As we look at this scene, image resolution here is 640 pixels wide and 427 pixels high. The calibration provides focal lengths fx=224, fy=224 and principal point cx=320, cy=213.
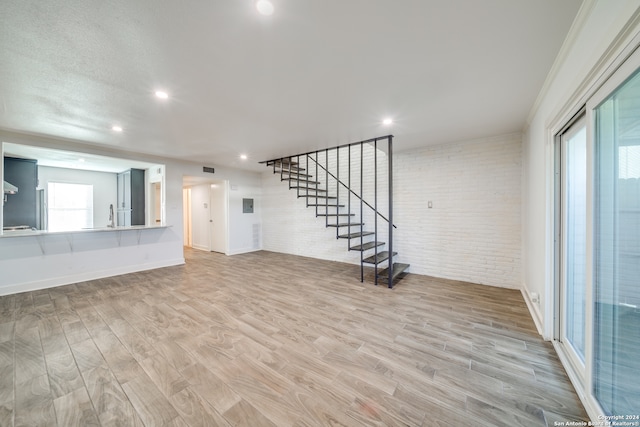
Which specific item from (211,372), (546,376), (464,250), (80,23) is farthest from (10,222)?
(464,250)

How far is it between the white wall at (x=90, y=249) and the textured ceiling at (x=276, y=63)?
1.84 meters

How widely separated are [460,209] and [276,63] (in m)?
3.96

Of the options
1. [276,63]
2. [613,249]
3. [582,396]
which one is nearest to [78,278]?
[276,63]

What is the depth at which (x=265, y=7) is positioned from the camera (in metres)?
1.39

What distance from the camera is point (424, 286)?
154 inches

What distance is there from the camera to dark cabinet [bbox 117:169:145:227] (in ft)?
20.8

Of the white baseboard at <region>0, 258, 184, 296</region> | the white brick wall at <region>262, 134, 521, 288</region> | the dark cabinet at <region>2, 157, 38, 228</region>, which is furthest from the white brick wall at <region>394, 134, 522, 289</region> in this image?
the dark cabinet at <region>2, 157, 38, 228</region>

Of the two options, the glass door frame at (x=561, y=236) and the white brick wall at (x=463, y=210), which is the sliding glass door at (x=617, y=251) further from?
the white brick wall at (x=463, y=210)

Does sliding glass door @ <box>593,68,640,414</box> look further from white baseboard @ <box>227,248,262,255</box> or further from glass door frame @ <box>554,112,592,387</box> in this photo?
white baseboard @ <box>227,248,262,255</box>

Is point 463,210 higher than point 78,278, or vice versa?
point 463,210

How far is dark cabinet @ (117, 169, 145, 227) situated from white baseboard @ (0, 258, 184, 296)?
1.95 meters

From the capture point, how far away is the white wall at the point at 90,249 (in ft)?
12.3

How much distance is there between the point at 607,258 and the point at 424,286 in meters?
2.74

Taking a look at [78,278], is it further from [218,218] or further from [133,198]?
[218,218]
